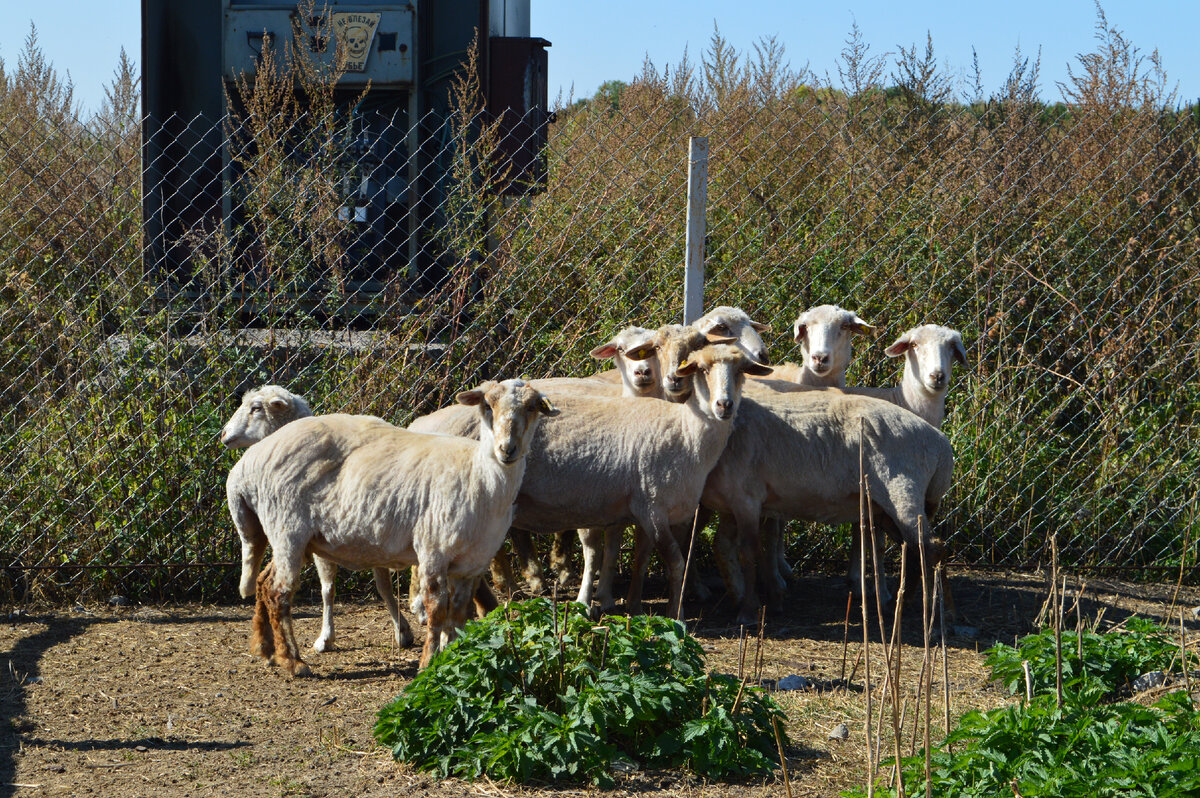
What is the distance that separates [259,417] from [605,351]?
6.40 feet

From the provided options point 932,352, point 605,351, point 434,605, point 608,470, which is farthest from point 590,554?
point 932,352

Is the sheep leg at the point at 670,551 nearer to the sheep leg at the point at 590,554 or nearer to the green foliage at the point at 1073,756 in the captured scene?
the sheep leg at the point at 590,554

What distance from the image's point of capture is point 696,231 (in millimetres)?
6973

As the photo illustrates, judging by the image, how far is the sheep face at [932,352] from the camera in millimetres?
7004

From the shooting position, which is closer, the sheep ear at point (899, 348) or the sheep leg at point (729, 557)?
the sheep leg at point (729, 557)

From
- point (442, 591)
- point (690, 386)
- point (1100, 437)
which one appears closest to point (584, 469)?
point (690, 386)

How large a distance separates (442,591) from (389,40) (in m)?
4.70

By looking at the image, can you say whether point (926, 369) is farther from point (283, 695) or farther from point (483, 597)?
point (283, 695)

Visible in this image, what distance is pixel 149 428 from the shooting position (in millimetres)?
6832

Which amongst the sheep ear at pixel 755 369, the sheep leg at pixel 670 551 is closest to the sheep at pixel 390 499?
the sheep leg at pixel 670 551

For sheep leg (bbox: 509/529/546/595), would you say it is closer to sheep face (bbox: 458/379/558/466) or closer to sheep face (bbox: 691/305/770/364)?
sheep face (bbox: 691/305/770/364)

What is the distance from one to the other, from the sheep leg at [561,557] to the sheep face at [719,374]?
1.52 metres

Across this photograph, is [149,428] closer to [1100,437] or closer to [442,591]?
[442,591]

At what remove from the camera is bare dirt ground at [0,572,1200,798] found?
13.7 feet
